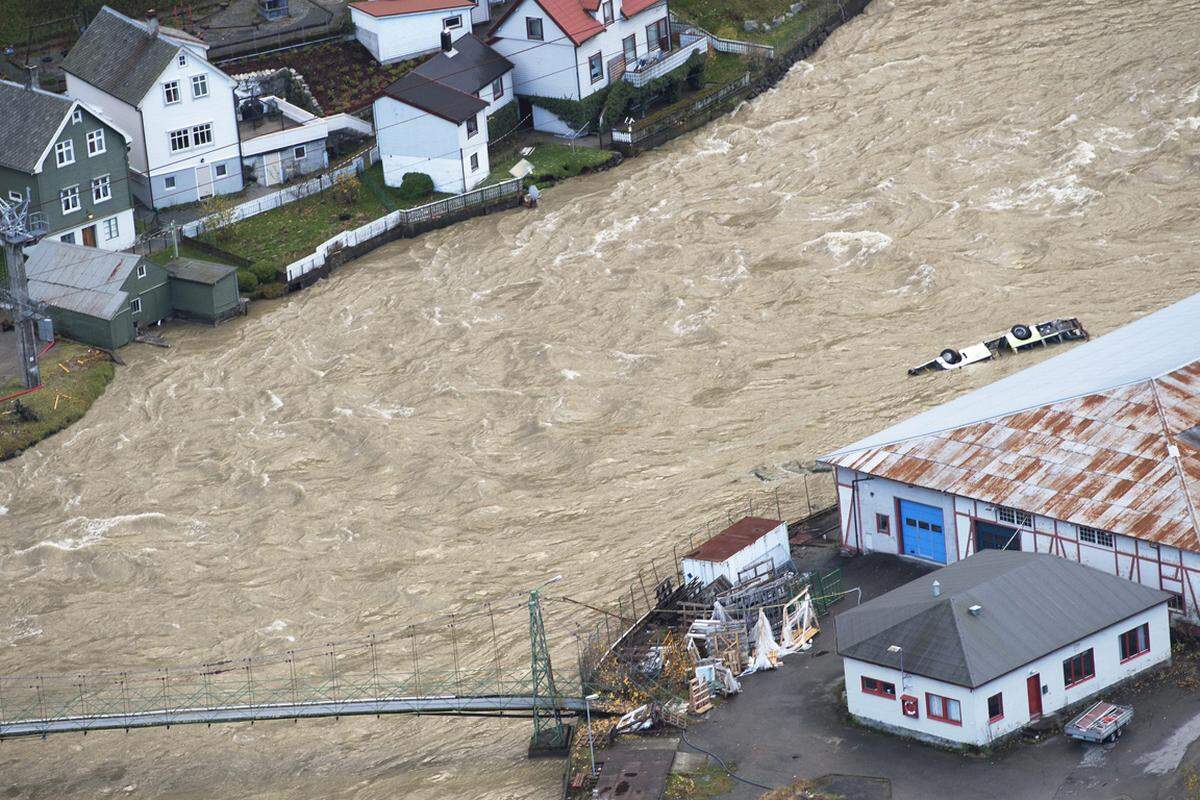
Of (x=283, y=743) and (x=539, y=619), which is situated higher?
(x=539, y=619)

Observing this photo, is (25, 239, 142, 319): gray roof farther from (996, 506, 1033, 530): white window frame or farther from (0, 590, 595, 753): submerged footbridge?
(996, 506, 1033, 530): white window frame

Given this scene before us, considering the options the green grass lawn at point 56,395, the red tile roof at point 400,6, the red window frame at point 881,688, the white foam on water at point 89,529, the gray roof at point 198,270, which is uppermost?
the red tile roof at point 400,6

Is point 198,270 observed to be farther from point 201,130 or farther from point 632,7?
point 632,7

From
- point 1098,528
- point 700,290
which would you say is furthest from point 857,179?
point 1098,528

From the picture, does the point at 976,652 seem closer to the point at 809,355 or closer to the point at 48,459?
the point at 809,355

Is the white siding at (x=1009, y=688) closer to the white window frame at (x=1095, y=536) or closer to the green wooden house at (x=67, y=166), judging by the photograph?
the white window frame at (x=1095, y=536)

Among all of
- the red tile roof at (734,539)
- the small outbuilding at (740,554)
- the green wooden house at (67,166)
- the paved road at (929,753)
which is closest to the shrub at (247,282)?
the green wooden house at (67,166)
